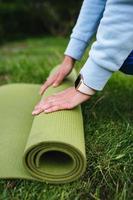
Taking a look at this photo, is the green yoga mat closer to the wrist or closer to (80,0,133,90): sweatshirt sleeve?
(80,0,133,90): sweatshirt sleeve

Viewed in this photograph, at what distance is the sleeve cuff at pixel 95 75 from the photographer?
2.09 m

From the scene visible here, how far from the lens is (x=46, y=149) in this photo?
1.97 metres

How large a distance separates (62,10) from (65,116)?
4.82 m

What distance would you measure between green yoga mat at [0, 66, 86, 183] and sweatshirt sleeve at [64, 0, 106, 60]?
44 centimetres

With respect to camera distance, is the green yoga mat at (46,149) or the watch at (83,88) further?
the watch at (83,88)

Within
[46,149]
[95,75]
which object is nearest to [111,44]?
[95,75]

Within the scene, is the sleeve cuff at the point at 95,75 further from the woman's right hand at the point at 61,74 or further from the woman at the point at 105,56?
the woman's right hand at the point at 61,74

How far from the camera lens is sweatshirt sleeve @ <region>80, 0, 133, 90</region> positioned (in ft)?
6.62

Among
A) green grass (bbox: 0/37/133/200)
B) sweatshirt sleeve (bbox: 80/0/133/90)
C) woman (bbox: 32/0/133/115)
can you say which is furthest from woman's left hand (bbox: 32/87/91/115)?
green grass (bbox: 0/37/133/200)

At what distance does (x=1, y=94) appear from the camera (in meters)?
2.89

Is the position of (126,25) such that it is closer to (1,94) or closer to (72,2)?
(1,94)

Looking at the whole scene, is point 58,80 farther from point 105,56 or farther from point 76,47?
point 105,56

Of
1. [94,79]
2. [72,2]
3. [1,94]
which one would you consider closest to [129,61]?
[94,79]

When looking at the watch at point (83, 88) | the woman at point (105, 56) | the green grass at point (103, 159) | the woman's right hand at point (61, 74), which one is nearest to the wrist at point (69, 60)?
the woman's right hand at point (61, 74)
